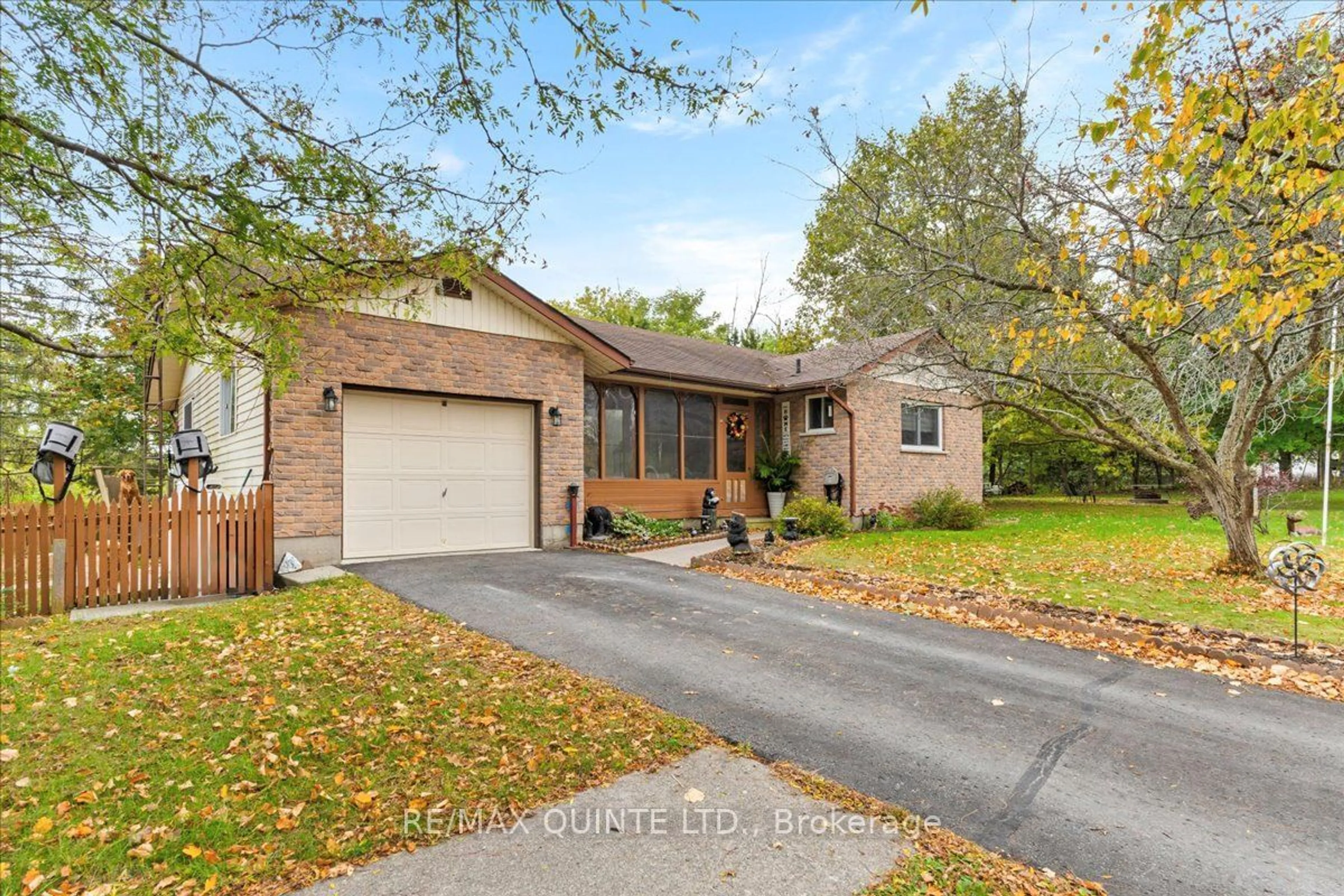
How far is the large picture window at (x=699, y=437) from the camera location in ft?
46.9

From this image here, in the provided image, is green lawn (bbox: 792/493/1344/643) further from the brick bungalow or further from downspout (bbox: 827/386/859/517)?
the brick bungalow

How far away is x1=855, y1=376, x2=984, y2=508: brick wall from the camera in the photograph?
1479 centimetres

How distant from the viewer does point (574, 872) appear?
2.50m

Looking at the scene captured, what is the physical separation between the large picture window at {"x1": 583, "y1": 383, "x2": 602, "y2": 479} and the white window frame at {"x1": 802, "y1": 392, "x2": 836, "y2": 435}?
5.20 m

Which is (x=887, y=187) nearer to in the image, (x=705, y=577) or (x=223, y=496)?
(x=705, y=577)

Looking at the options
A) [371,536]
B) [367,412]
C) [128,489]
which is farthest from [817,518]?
[128,489]

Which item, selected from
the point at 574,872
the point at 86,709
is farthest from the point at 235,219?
the point at 574,872

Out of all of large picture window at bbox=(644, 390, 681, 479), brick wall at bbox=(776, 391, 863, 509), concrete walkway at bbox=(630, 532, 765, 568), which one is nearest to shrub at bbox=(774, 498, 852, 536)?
concrete walkway at bbox=(630, 532, 765, 568)

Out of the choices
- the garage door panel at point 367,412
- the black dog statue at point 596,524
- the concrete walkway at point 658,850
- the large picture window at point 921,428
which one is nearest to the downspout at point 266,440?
the garage door panel at point 367,412

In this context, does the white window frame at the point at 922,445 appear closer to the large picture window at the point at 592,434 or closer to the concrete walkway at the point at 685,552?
the concrete walkway at the point at 685,552

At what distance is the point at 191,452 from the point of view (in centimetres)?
970

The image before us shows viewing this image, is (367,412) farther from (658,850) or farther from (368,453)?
(658,850)

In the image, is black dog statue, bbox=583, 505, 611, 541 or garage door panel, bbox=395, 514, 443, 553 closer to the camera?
garage door panel, bbox=395, 514, 443, 553

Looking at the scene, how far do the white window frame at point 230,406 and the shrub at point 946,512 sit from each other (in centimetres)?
1369
